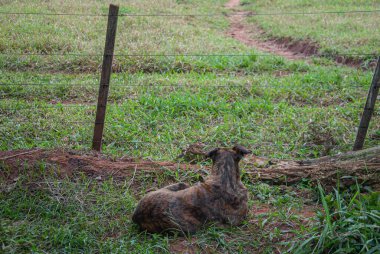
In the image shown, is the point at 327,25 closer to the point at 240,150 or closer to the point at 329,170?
the point at 329,170

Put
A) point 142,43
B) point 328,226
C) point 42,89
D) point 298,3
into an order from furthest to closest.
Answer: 1. point 298,3
2. point 142,43
3. point 42,89
4. point 328,226

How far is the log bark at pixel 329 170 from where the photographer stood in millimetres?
4734

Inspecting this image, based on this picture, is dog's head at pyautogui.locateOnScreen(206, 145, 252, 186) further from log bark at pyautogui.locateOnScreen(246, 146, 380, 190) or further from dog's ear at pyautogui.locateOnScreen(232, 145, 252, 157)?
log bark at pyautogui.locateOnScreen(246, 146, 380, 190)

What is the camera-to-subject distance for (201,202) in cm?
419

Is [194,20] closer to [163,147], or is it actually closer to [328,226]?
[163,147]

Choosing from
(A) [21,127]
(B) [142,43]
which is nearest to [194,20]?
(B) [142,43]

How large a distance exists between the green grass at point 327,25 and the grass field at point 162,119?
0.10m

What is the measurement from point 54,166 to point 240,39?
998 centimetres

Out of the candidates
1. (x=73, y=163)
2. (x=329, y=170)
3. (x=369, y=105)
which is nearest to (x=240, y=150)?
(x=329, y=170)

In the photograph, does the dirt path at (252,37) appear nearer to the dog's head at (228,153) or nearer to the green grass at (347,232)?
the dog's head at (228,153)

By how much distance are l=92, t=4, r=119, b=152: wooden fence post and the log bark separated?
6.20 ft

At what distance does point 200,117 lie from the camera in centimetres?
729

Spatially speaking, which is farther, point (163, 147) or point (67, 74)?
point (67, 74)

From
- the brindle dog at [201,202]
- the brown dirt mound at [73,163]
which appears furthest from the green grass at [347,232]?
the brown dirt mound at [73,163]
